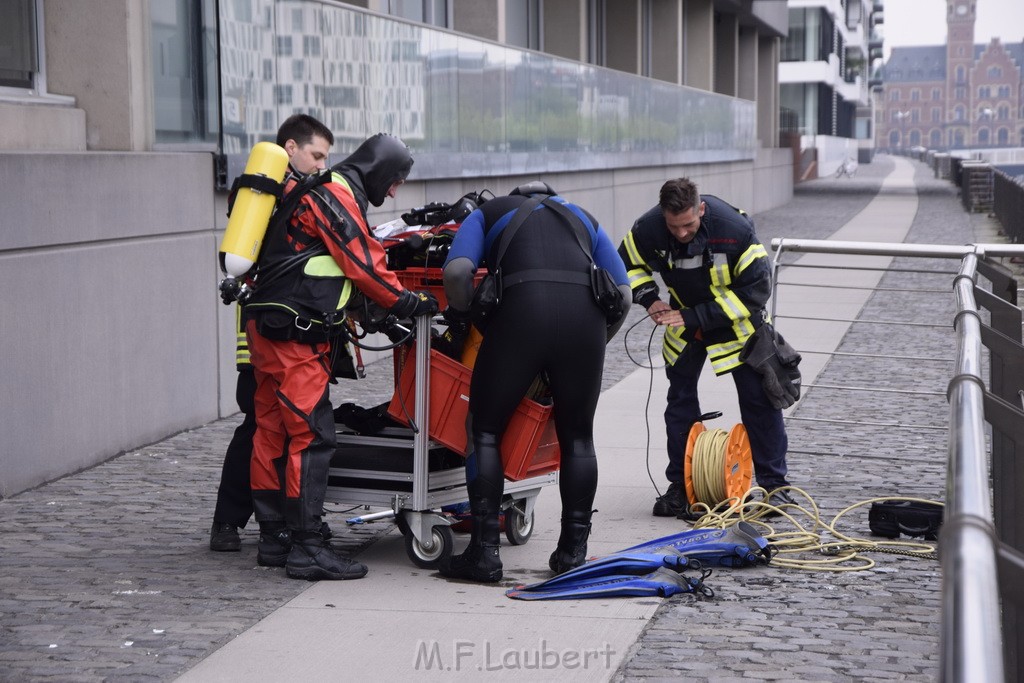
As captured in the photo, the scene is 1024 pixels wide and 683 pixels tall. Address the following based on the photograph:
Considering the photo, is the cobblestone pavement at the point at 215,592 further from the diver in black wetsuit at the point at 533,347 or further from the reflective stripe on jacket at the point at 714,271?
the reflective stripe on jacket at the point at 714,271

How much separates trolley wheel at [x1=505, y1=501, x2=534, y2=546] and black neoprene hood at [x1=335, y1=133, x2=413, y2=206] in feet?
5.06

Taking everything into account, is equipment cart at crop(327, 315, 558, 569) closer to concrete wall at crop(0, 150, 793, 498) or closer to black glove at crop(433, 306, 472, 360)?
black glove at crop(433, 306, 472, 360)

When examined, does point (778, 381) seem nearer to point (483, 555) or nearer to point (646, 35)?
point (483, 555)

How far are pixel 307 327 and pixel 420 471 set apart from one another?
2.64ft

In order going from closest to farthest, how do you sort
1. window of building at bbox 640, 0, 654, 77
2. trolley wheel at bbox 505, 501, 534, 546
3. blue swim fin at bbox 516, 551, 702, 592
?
blue swim fin at bbox 516, 551, 702, 592 → trolley wheel at bbox 505, 501, 534, 546 → window of building at bbox 640, 0, 654, 77

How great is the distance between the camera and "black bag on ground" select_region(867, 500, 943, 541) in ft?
21.4

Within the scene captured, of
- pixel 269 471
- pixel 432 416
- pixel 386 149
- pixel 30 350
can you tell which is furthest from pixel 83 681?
pixel 30 350

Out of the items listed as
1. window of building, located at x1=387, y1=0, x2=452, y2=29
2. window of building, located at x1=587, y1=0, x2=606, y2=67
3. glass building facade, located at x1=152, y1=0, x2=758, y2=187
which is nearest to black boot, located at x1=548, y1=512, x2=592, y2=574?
glass building facade, located at x1=152, y1=0, x2=758, y2=187

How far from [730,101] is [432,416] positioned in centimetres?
3019

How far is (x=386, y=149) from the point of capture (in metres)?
5.99

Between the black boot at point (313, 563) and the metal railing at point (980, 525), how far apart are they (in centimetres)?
272

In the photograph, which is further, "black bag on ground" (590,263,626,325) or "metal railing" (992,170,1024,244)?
"metal railing" (992,170,1024,244)

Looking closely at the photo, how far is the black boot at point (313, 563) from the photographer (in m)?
5.79

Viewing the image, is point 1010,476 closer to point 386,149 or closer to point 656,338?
point 386,149
